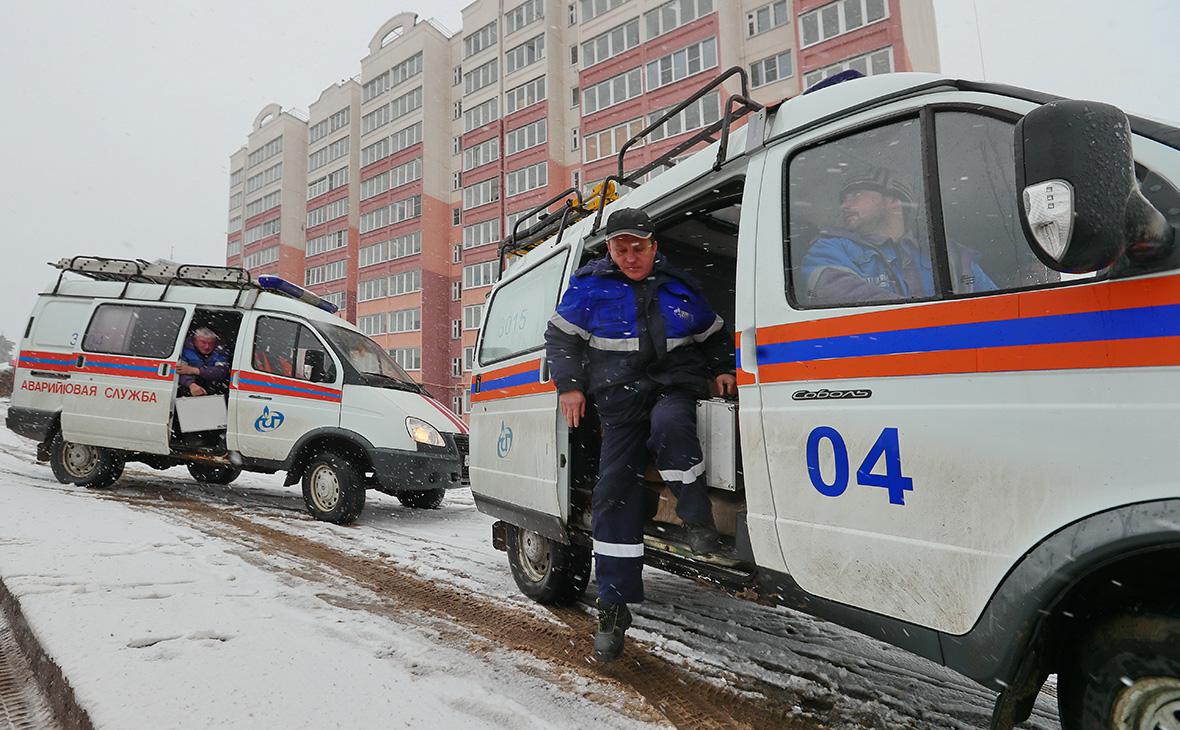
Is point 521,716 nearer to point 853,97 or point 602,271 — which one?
point 602,271

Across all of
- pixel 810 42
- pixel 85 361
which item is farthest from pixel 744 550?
pixel 810 42

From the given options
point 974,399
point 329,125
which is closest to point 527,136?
point 329,125

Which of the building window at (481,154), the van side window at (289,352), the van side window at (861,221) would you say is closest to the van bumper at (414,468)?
the van side window at (289,352)

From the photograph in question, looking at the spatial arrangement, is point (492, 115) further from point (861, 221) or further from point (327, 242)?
point (861, 221)

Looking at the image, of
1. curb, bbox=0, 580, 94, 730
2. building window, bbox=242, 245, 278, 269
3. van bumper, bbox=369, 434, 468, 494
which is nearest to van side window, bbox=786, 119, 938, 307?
curb, bbox=0, 580, 94, 730

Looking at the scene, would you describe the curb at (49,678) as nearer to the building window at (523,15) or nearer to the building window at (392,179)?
the building window at (523,15)

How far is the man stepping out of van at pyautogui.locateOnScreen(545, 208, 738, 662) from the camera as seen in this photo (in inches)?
109

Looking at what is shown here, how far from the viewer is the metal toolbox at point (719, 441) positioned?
2.61 m

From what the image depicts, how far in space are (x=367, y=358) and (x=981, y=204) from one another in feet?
20.8

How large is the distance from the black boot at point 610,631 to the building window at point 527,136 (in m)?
29.4

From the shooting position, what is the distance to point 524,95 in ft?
101

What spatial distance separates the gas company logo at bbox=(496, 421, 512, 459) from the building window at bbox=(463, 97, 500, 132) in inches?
1250

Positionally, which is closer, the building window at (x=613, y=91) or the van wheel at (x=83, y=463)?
the van wheel at (x=83, y=463)

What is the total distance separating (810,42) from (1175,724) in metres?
23.9
